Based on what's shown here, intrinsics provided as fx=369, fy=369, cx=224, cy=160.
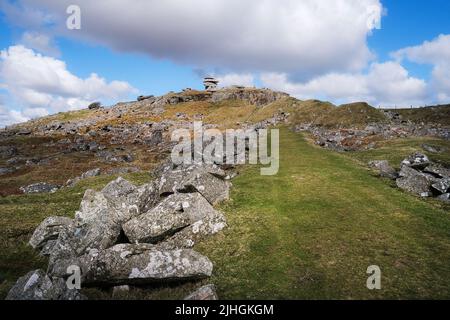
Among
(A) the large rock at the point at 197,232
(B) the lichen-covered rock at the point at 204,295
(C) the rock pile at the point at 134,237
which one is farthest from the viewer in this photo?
(A) the large rock at the point at 197,232

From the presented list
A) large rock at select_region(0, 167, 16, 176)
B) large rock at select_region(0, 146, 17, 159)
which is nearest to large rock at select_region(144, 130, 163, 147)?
large rock at select_region(0, 146, 17, 159)

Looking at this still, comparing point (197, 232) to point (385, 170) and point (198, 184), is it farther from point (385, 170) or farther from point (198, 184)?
point (385, 170)

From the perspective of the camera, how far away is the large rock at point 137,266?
16.8 metres

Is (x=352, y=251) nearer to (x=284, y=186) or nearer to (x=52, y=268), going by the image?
(x=284, y=186)

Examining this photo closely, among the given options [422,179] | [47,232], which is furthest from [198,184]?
[422,179]

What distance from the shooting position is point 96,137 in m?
128

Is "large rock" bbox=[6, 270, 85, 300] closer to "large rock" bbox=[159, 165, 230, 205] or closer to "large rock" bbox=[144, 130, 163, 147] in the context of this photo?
"large rock" bbox=[159, 165, 230, 205]

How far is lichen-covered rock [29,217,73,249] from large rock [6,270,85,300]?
9004 mm

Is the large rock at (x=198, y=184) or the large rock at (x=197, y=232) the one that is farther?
the large rock at (x=198, y=184)

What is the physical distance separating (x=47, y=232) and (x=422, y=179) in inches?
1125

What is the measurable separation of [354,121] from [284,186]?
63.1 metres

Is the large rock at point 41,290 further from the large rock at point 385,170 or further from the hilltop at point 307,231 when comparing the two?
the large rock at point 385,170

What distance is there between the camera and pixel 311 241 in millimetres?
20375

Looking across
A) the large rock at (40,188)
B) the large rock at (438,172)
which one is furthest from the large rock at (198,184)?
the large rock at (40,188)
